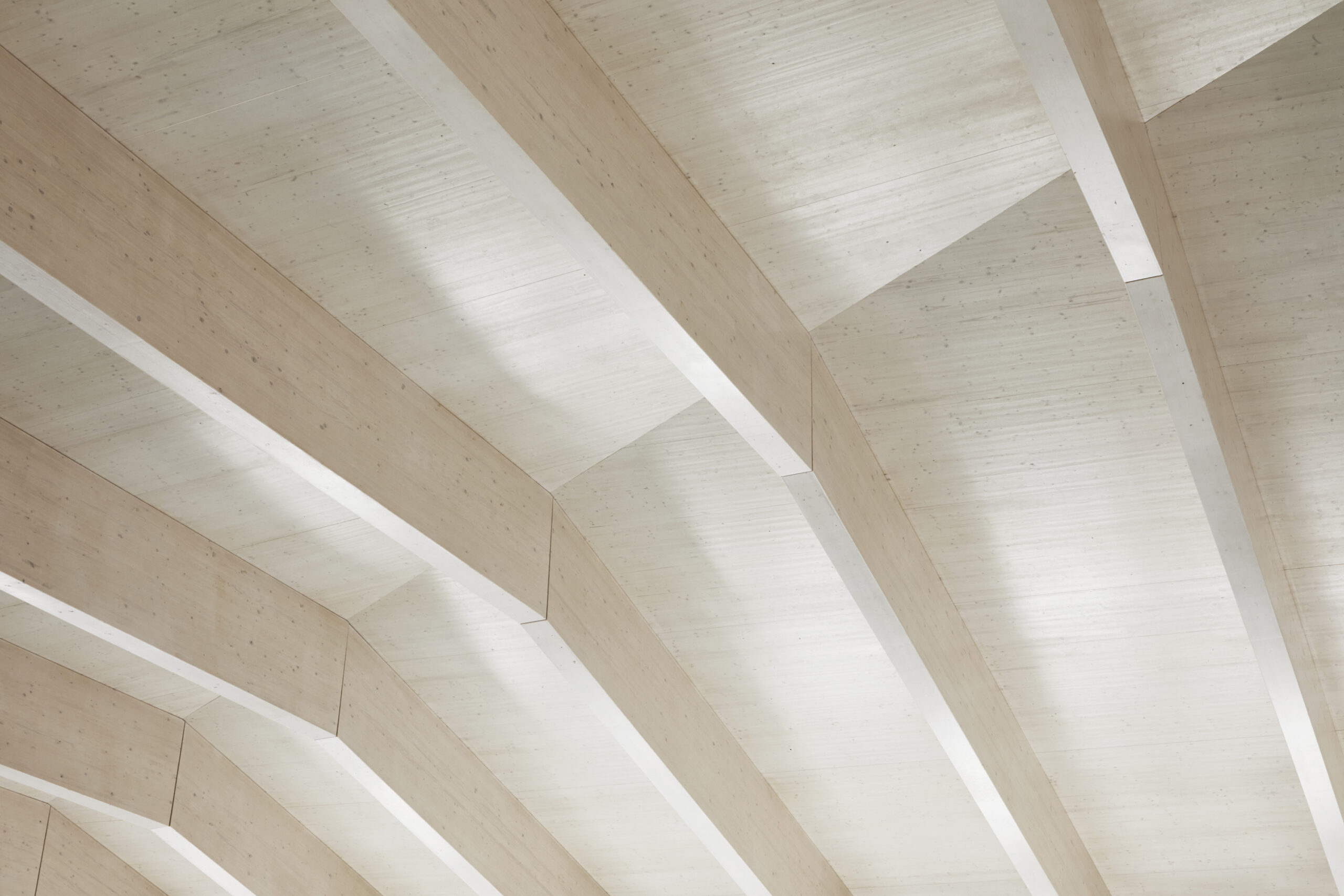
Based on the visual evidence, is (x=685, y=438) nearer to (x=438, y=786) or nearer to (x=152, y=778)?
(x=438, y=786)

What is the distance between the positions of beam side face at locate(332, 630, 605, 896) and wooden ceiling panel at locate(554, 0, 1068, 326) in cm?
326

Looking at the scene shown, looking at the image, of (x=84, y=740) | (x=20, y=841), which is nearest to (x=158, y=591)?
(x=84, y=740)

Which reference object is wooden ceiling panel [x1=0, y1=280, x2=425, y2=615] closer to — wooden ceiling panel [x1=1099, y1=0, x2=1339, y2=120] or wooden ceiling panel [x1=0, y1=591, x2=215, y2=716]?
wooden ceiling panel [x1=0, y1=591, x2=215, y2=716]

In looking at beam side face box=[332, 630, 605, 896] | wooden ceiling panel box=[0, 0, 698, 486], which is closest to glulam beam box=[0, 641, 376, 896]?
beam side face box=[332, 630, 605, 896]

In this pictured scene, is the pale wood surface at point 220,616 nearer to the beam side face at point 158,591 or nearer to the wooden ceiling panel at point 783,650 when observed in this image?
the beam side face at point 158,591

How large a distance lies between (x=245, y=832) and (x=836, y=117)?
5762 millimetres

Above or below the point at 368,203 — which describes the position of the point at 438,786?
below

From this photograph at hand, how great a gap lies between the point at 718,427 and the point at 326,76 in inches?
93.5

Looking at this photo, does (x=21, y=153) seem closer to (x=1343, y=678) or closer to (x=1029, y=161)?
(x=1029, y=161)

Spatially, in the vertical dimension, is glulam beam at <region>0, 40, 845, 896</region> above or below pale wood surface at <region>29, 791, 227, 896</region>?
above

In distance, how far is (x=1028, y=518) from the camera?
5.84m

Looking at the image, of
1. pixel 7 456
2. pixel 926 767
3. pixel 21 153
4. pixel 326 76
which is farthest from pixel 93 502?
pixel 926 767

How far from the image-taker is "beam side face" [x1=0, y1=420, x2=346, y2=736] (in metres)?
4.84

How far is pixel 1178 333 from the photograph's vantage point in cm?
445
